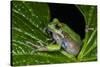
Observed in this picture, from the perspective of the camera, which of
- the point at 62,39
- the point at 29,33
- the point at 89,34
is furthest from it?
the point at 89,34

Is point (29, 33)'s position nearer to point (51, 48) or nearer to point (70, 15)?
point (51, 48)

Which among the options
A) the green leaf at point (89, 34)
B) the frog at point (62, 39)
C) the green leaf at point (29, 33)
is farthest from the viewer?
the green leaf at point (89, 34)

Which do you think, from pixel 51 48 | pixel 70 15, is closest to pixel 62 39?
pixel 51 48

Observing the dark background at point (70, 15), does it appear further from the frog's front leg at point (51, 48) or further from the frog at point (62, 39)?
the frog's front leg at point (51, 48)

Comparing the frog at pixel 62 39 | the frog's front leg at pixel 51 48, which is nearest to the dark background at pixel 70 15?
the frog at pixel 62 39

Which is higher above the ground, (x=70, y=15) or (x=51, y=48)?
(x=70, y=15)

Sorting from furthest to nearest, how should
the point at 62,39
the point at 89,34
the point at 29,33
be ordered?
the point at 89,34, the point at 62,39, the point at 29,33
